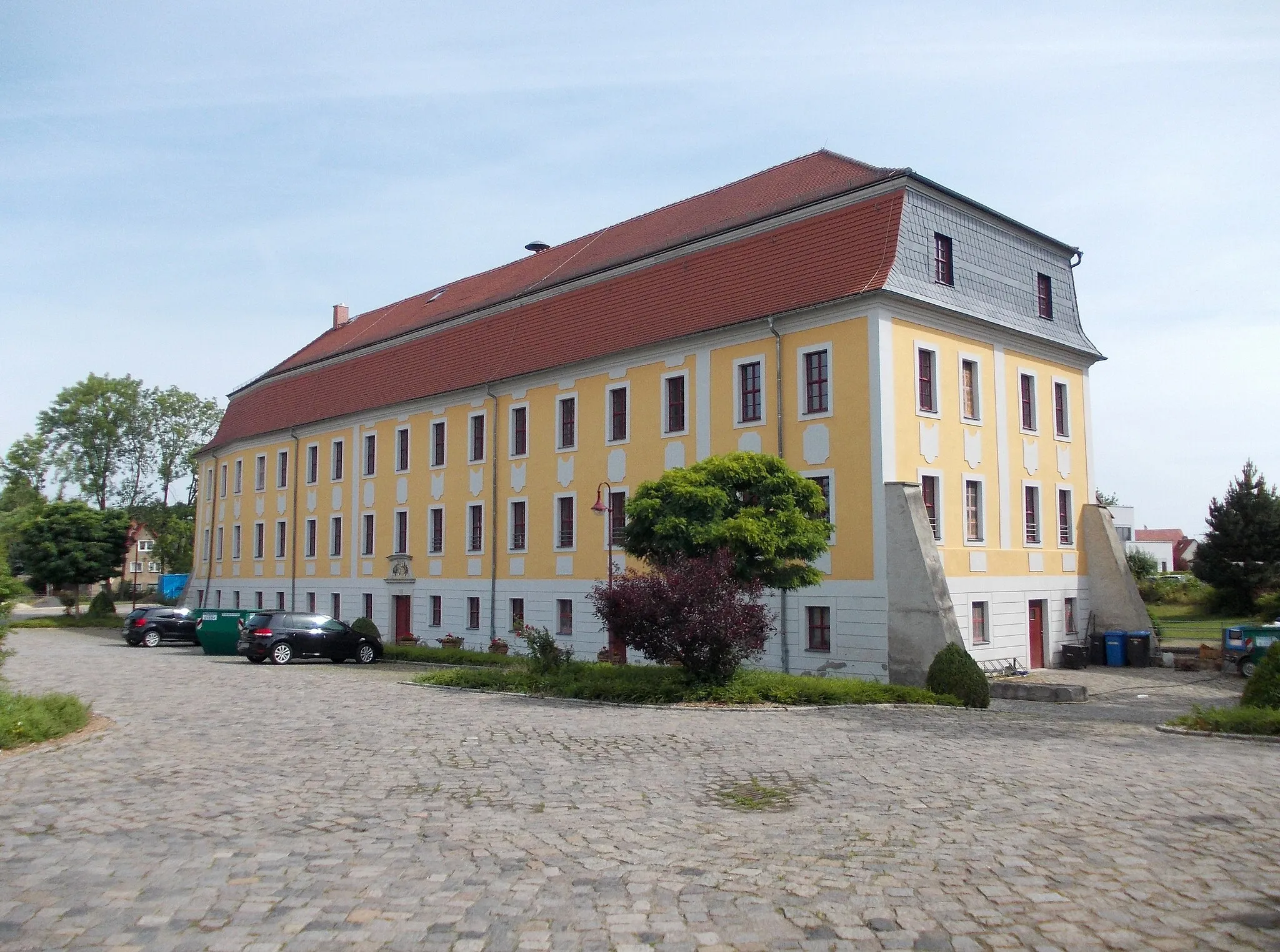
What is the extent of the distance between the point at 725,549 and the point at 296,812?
36.9 feet

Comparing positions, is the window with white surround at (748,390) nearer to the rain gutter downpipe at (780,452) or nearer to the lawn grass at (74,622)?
the rain gutter downpipe at (780,452)

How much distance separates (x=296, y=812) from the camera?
898 cm

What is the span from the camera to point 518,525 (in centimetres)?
3447

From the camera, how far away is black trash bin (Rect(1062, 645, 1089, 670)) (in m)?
28.5

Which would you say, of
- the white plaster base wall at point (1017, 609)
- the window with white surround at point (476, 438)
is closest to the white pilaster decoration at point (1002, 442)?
the white plaster base wall at point (1017, 609)

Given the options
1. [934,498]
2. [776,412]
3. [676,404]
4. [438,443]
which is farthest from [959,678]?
[438,443]

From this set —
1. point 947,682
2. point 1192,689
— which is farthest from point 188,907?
point 1192,689

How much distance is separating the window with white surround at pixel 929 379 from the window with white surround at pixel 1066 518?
21.9 ft

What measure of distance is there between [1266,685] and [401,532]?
101 feet

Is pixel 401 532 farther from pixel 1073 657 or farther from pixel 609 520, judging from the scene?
pixel 1073 657

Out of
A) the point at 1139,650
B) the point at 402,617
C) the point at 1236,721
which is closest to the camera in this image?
the point at 1236,721

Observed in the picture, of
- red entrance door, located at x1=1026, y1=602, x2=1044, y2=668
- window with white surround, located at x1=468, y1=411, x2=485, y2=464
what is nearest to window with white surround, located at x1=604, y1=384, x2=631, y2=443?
window with white surround, located at x1=468, y1=411, x2=485, y2=464

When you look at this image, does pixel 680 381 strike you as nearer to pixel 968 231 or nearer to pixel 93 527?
pixel 968 231

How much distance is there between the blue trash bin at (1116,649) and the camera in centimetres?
2925
